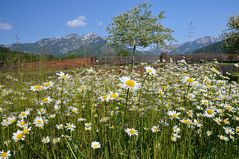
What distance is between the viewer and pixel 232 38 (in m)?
18.9

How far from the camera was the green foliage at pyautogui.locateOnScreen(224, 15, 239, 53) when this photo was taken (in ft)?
61.7

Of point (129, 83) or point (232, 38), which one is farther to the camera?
point (232, 38)

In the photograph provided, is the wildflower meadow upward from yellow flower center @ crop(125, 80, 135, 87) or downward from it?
downward

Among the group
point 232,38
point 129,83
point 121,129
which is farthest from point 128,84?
point 232,38

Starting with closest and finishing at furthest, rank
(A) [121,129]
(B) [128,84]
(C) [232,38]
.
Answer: (B) [128,84] < (A) [121,129] < (C) [232,38]

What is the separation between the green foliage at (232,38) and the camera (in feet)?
61.7

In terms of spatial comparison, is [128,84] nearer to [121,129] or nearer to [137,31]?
[121,129]

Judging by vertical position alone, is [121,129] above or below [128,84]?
below

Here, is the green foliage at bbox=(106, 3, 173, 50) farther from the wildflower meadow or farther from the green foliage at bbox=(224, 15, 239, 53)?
the wildflower meadow

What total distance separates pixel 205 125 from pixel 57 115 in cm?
195

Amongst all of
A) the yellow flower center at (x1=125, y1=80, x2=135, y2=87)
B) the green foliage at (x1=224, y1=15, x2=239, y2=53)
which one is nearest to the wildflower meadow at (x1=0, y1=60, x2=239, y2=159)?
the yellow flower center at (x1=125, y1=80, x2=135, y2=87)

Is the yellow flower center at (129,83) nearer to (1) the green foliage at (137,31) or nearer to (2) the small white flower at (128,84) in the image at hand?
(2) the small white flower at (128,84)

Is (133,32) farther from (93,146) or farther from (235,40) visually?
(93,146)

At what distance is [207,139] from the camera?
10.9 feet
